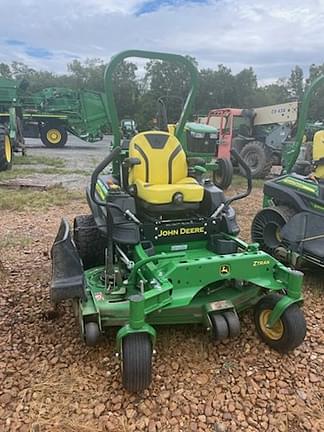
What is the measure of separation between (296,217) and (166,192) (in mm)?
1538

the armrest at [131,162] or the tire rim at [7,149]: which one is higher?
the armrest at [131,162]

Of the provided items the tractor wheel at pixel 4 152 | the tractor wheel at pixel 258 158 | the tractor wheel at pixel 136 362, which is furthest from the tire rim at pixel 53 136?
the tractor wheel at pixel 136 362

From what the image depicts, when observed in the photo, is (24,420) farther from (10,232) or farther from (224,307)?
(10,232)

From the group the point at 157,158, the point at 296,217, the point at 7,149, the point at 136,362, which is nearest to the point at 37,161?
the point at 7,149

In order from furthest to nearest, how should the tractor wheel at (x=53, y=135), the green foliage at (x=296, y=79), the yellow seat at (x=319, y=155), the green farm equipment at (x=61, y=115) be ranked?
the green foliage at (x=296, y=79)
the tractor wheel at (x=53, y=135)
the green farm equipment at (x=61, y=115)
the yellow seat at (x=319, y=155)

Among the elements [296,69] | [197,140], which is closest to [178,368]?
[197,140]

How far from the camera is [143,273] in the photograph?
2.78 metres

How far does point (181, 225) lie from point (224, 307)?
0.81m

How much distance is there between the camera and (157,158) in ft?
11.3

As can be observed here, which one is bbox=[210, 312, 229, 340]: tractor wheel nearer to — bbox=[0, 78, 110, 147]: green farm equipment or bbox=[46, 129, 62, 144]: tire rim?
bbox=[0, 78, 110, 147]: green farm equipment

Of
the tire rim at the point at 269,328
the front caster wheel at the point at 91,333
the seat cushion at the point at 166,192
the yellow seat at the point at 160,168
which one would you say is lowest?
the tire rim at the point at 269,328

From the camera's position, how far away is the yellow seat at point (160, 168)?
3.22 metres

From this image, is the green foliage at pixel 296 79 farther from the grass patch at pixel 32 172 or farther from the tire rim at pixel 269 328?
the tire rim at pixel 269 328

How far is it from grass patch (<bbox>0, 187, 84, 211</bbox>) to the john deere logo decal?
433cm
